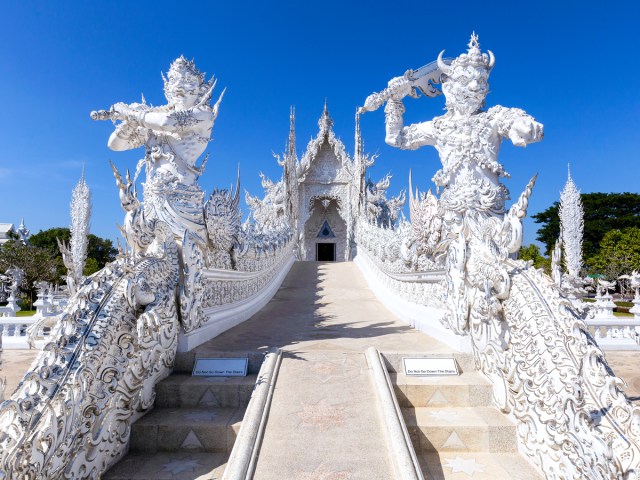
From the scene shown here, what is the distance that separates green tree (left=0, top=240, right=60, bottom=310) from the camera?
2062 centimetres

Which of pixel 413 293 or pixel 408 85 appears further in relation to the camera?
pixel 413 293

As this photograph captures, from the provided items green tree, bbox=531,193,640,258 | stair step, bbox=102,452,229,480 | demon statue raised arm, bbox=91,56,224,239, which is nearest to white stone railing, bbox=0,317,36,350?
demon statue raised arm, bbox=91,56,224,239

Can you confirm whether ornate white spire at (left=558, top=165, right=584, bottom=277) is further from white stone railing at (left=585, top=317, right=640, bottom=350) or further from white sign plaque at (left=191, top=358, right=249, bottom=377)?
white sign plaque at (left=191, top=358, right=249, bottom=377)

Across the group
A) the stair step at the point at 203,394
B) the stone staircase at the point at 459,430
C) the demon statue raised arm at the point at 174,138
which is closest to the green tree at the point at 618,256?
the stone staircase at the point at 459,430

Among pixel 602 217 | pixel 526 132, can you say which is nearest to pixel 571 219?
pixel 602 217

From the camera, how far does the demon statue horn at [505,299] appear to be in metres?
2.14

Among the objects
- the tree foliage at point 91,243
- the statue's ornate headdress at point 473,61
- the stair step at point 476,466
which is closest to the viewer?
the stair step at point 476,466

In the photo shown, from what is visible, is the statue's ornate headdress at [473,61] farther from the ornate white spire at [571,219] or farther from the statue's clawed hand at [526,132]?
the ornate white spire at [571,219]

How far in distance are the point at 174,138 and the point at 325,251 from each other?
762 inches

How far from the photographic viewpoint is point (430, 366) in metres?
3.34

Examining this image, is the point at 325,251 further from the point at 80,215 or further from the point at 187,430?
the point at 187,430

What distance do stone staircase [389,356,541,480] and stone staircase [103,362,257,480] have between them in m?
1.21

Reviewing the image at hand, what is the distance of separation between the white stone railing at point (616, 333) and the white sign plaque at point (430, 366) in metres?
5.25

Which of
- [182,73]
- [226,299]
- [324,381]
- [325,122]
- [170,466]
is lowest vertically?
[170,466]
